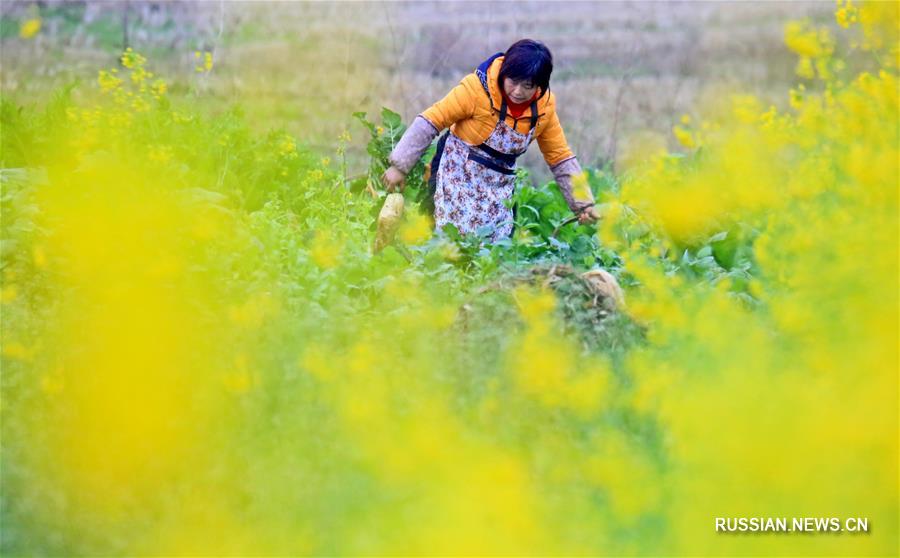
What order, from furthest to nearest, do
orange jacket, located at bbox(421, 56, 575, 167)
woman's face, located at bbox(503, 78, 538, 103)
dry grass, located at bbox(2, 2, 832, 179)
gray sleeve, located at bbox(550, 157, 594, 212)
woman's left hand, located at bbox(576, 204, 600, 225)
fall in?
dry grass, located at bbox(2, 2, 832, 179) < gray sleeve, located at bbox(550, 157, 594, 212) < orange jacket, located at bbox(421, 56, 575, 167) < woman's face, located at bbox(503, 78, 538, 103) < woman's left hand, located at bbox(576, 204, 600, 225)

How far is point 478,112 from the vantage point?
14.7 ft

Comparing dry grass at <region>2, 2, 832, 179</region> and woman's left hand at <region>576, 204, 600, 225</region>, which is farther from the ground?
dry grass at <region>2, 2, 832, 179</region>

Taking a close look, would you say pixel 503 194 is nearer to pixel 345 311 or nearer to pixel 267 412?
pixel 345 311

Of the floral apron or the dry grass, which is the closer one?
the floral apron

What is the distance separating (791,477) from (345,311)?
1.37 metres

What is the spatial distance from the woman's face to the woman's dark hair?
22 mm

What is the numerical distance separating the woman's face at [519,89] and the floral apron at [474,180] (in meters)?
0.21

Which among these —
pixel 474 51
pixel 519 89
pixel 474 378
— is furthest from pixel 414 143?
pixel 474 51

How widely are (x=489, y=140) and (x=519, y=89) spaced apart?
0.98ft

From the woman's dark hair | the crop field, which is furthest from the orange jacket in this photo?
the crop field

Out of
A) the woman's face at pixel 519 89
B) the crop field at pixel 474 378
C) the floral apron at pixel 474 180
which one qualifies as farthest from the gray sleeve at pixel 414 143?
the crop field at pixel 474 378

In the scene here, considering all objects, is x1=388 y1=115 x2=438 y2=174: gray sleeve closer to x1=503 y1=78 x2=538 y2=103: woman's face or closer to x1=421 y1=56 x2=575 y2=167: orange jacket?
x1=421 y1=56 x2=575 y2=167: orange jacket

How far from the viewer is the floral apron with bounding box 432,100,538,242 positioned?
15.2ft

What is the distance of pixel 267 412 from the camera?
1997 millimetres
